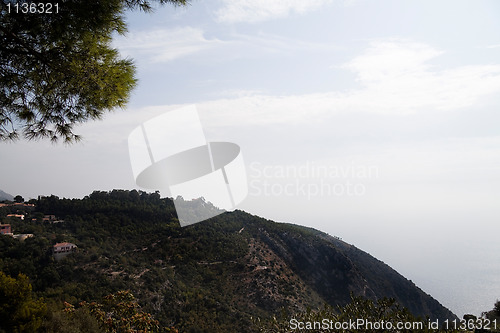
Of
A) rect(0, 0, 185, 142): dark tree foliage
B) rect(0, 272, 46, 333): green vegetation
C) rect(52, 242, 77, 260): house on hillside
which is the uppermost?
rect(0, 0, 185, 142): dark tree foliage

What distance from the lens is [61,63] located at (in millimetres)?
4348

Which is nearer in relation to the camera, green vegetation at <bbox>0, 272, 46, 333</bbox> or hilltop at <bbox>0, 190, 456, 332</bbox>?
green vegetation at <bbox>0, 272, 46, 333</bbox>

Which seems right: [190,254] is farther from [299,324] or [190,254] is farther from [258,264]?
[299,324]

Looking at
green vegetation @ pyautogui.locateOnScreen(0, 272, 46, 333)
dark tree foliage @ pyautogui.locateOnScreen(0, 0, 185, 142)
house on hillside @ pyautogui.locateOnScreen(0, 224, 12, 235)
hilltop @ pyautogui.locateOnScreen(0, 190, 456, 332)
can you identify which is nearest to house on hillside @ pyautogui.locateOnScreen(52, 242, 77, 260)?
hilltop @ pyautogui.locateOnScreen(0, 190, 456, 332)

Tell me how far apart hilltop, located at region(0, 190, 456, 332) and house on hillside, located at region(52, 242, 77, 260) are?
0.41 m

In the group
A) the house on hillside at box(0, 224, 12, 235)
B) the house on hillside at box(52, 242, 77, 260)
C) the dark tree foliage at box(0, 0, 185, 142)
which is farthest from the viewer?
the house on hillside at box(0, 224, 12, 235)

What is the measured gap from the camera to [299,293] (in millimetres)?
24719

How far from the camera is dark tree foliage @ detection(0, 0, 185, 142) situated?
382 cm

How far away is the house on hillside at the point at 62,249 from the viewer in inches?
749

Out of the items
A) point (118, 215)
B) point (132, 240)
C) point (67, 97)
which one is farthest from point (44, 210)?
point (67, 97)

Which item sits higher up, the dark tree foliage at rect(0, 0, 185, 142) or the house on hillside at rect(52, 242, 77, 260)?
the dark tree foliage at rect(0, 0, 185, 142)

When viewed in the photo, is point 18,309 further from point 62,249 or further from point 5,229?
point 5,229

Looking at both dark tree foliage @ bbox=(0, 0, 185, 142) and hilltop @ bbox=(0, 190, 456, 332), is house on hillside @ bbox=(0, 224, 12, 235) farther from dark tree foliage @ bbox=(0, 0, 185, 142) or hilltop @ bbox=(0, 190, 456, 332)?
dark tree foliage @ bbox=(0, 0, 185, 142)

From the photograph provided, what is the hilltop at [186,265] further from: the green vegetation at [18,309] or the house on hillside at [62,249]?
the green vegetation at [18,309]
